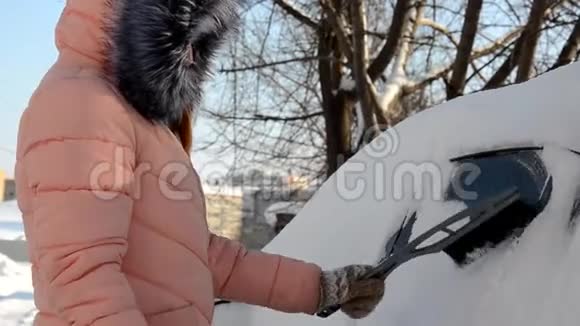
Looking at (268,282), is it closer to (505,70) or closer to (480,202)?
(480,202)

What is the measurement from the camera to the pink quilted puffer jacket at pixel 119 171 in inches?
52.1

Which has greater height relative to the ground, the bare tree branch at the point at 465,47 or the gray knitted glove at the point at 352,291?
the bare tree branch at the point at 465,47

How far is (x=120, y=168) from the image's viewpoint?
141cm

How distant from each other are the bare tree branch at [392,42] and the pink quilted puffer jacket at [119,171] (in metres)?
7.03

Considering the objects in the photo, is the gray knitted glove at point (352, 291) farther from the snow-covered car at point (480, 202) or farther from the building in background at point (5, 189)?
the building in background at point (5, 189)

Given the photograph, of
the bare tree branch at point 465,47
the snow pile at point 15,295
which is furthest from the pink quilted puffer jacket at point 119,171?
the bare tree branch at point 465,47

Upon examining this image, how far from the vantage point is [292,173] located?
11180 millimetres

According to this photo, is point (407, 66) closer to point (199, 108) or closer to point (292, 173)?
point (292, 173)

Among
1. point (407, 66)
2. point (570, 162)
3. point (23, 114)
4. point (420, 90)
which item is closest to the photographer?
point (23, 114)

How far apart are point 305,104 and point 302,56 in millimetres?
952

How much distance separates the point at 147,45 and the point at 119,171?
249 millimetres

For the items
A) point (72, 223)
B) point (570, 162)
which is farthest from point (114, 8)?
point (570, 162)

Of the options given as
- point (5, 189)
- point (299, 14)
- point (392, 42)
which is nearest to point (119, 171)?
point (392, 42)

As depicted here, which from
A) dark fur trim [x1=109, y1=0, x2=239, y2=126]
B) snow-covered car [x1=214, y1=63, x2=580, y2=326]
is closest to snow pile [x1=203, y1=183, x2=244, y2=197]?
snow-covered car [x1=214, y1=63, x2=580, y2=326]
